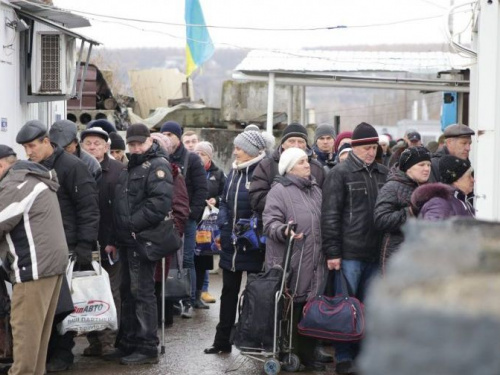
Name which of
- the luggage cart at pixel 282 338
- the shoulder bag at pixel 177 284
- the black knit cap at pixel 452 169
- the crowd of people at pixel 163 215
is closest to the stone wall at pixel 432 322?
the crowd of people at pixel 163 215

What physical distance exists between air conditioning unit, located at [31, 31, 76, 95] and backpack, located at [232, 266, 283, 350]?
14.7ft

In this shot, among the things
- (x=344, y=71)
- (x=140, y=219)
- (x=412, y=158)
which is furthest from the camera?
(x=344, y=71)

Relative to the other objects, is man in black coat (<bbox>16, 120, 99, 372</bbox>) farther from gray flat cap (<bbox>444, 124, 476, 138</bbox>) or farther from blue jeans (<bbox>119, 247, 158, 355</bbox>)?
gray flat cap (<bbox>444, 124, 476, 138</bbox>)

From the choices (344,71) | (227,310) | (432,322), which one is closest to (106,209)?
(227,310)

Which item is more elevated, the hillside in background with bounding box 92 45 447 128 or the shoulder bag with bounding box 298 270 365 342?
the hillside in background with bounding box 92 45 447 128

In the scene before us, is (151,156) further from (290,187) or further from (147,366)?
(147,366)

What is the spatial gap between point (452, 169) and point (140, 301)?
2871mm

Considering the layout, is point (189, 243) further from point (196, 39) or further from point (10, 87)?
point (196, 39)

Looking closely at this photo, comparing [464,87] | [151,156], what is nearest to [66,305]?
[151,156]

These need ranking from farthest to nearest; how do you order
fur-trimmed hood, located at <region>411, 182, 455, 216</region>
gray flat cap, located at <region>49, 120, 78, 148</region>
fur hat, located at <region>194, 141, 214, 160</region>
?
fur hat, located at <region>194, 141, 214, 160</region> → gray flat cap, located at <region>49, 120, 78, 148</region> → fur-trimmed hood, located at <region>411, 182, 455, 216</region>

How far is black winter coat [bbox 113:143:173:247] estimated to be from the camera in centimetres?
820

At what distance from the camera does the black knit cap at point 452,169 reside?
717 centimetres

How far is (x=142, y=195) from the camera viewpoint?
8.29 m

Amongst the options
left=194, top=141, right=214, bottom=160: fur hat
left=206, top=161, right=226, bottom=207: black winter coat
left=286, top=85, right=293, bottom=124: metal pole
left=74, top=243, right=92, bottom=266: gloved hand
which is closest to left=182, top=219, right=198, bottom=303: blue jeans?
left=206, top=161, right=226, bottom=207: black winter coat
